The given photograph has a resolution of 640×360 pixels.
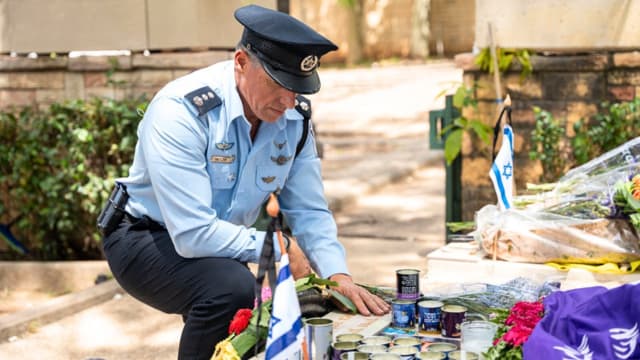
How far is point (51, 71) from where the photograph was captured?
7.23 meters

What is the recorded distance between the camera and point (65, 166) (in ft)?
21.9

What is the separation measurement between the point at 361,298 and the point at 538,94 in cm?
351

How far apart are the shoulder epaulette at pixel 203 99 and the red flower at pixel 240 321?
70 centimetres

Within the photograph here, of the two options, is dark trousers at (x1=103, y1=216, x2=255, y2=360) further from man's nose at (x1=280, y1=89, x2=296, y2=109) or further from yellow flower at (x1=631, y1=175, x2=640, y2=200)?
yellow flower at (x1=631, y1=175, x2=640, y2=200)

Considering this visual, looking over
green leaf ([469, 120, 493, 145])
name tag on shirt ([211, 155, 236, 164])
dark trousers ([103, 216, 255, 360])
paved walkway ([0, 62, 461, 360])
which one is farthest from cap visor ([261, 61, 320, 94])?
green leaf ([469, 120, 493, 145])

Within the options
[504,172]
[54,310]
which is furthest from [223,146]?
[54,310]

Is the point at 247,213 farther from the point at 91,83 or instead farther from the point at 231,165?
the point at 91,83

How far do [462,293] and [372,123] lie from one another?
436 inches

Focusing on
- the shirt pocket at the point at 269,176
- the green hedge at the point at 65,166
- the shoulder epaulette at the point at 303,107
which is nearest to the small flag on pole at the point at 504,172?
the shoulder epaulette at the point at 303,107

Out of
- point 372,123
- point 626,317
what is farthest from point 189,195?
point 372,123

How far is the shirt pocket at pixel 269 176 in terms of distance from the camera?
11.7ft

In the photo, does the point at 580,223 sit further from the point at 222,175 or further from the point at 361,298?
the point at 222,175

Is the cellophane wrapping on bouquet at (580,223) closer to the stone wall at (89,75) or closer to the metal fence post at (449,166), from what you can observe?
the metal fence post at (449,166)

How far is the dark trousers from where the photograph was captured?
10.8ft
